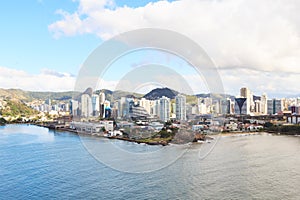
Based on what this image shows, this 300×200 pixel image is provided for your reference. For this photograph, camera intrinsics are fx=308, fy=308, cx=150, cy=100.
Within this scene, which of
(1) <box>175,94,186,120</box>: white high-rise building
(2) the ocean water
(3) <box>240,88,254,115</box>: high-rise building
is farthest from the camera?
(3) <box>240,88,254,115</box>: high-rise building

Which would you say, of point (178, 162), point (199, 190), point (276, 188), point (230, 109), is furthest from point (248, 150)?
point (230, 109)

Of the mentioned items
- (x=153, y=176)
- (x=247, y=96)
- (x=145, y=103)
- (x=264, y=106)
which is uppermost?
(x=247, y=96)

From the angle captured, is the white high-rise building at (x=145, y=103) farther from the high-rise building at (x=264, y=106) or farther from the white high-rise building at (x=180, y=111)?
the high-rise building at (x=264, y=106)

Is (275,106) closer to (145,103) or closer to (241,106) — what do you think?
(241,106)

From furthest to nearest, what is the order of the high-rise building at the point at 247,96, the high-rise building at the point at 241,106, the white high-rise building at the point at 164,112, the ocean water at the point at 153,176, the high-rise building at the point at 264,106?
1. the high-rise building at the point at 264,106
2. the high-rise building at the point at 247,96
3. the high-rise building at the point at 241,106
4. the white high-rise building at the point at 164,112
5. the ocean water at the point at 153,176

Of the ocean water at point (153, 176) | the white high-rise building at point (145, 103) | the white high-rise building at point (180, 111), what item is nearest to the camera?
the ocean water at point (153, 176)

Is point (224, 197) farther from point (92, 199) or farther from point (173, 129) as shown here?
point (173, 129)

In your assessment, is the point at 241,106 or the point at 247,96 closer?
the point at 241,106

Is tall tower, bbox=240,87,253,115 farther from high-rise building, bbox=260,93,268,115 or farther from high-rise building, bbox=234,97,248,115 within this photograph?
high-rise building, bbox=260,93,268,115

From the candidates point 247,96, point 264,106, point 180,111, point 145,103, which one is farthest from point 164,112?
point 264,106

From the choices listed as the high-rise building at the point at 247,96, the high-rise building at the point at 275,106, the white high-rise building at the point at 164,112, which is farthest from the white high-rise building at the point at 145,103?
the high-rise building at the point at 275,106

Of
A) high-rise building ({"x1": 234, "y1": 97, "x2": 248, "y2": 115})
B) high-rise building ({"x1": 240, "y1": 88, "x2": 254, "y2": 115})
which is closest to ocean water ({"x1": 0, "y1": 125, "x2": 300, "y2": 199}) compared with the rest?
high-rise building ({"x1": 234, "y1": 97, "x2": 248, "y2": 115})
